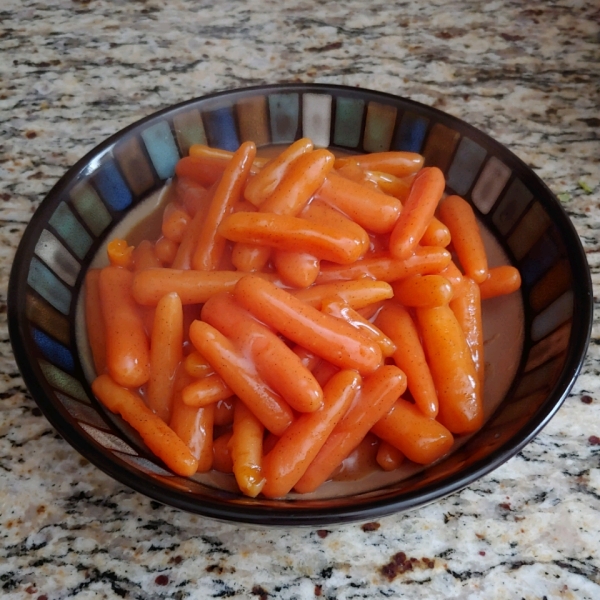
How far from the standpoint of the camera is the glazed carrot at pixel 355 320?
0.92 m

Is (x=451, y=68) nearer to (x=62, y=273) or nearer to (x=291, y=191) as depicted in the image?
(x=291, y=191)

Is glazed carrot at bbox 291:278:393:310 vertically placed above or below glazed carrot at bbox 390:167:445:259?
below

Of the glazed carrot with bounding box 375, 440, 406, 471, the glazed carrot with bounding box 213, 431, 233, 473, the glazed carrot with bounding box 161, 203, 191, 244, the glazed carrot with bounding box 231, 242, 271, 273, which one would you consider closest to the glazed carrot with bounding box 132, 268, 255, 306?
the glazed carrot with bounding box 231, 242, 271, 273

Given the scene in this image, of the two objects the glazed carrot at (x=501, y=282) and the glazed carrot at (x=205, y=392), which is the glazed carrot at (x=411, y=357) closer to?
the glazed carrot at (x=501, y=282)

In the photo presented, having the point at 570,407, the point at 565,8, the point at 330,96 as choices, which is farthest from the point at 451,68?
the point at 570,407

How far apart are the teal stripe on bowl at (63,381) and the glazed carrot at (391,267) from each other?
0.41 meters

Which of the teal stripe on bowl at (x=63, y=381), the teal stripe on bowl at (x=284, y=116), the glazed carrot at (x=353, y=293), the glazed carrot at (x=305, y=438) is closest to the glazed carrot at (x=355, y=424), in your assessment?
the glazed carrot at (x=305, y=438)

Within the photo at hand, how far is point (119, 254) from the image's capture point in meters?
1.07

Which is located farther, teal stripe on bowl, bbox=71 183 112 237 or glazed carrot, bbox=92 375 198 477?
teal stripe on bowl, bbox=71 183 112 237

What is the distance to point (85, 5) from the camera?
74.3 inches

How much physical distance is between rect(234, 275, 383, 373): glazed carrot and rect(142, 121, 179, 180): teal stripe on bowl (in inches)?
16.1

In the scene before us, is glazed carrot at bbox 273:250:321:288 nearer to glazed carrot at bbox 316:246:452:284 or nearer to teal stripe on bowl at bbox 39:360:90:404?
glazed carrot at bbox 316:246:452:284

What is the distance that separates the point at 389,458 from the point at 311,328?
0.23m

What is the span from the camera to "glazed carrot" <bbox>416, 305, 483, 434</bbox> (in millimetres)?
906
